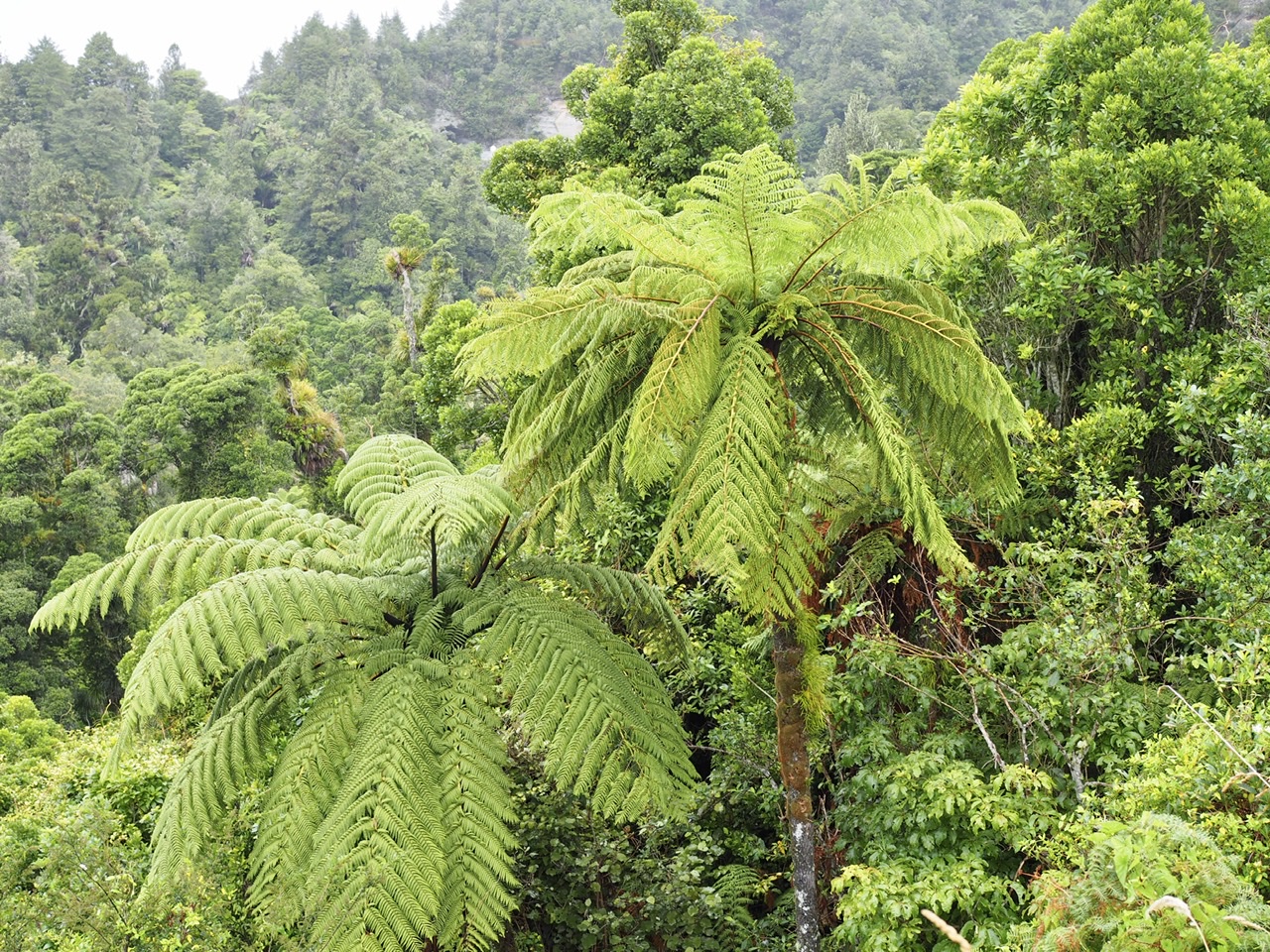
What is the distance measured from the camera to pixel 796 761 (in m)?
→ 3.80

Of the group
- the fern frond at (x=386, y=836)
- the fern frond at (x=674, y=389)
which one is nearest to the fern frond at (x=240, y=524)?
the fern frond at (x=386, y=836)

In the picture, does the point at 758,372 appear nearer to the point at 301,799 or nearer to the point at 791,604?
the point at 791,604

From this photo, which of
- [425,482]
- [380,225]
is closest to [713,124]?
[425,482]

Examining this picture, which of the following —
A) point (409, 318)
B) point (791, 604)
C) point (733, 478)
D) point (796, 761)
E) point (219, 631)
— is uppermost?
point (409, 318)

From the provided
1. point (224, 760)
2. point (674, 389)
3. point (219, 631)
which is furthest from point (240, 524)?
point (674, 389)

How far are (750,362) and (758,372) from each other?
46 mm

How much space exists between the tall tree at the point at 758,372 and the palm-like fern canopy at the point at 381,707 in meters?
0.53

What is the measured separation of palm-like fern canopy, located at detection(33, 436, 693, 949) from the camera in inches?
137

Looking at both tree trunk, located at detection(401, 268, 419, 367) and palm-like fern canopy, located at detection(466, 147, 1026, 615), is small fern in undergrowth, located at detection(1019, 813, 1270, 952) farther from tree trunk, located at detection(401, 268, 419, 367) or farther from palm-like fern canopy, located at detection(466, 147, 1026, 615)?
tree trunk, located at detection(401, 268, 419, 367)

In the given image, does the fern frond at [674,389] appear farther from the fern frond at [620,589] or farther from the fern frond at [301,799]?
the fern frond at [301,799]

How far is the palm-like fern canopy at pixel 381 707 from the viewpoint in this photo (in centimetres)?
347

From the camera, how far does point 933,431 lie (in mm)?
3883

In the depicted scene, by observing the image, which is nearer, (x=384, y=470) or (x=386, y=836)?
(x=386, y=836)

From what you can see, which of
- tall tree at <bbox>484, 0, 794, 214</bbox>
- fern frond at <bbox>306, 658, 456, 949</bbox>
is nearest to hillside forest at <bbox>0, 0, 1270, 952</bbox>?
fern frond at <bbox>306, 658, 456, 949</bbox>
